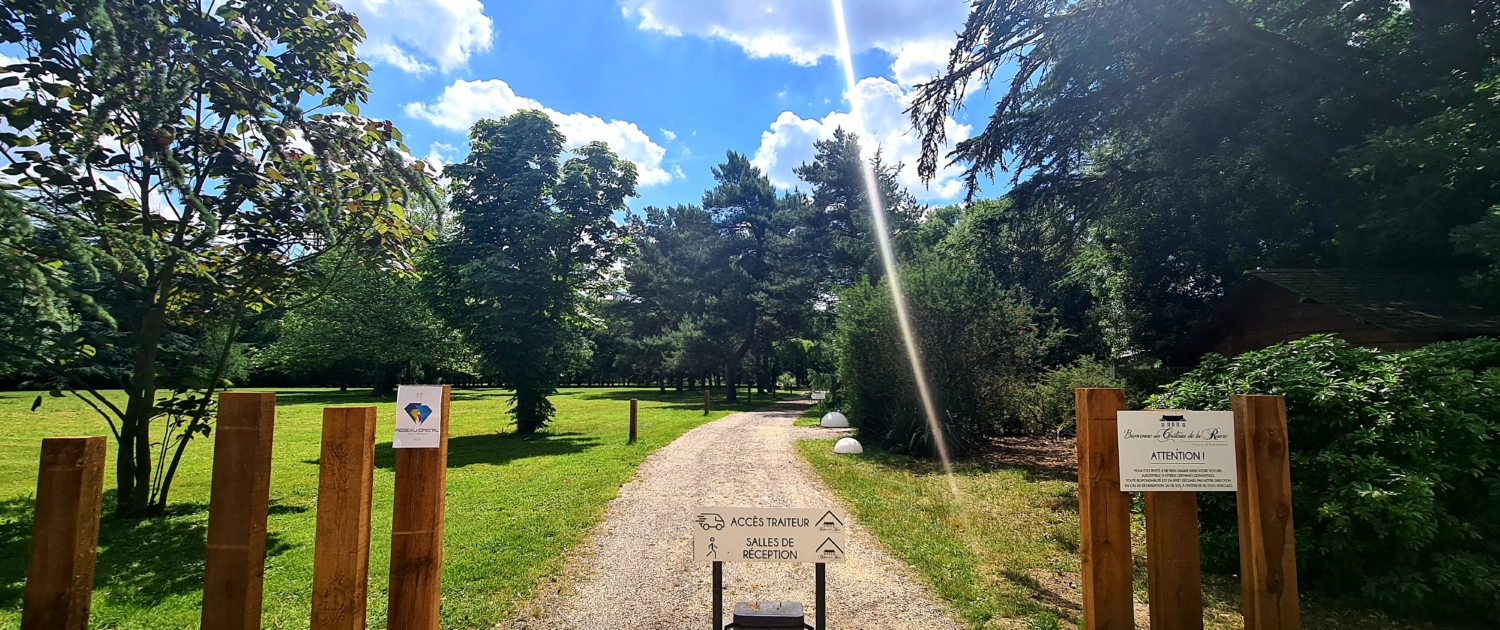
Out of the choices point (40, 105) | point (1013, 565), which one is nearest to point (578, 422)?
point (40, 105)

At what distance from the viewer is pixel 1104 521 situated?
2982 millimetres

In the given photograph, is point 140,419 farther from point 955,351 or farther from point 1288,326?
point 1288,326

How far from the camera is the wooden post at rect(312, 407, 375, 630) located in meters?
2.89

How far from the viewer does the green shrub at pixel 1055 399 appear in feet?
43.6

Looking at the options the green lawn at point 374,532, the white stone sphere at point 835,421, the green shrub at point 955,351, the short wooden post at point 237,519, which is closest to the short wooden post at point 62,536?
the short wooden post at point 237,519

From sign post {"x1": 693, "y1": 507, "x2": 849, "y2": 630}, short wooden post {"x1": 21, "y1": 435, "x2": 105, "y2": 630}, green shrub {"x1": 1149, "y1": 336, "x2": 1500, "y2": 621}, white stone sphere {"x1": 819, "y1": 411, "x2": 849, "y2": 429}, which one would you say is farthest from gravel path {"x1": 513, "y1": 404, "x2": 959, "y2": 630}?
white stone sphere {"x1": 819, "y1": 411, "x2": 849, "y2": 429}

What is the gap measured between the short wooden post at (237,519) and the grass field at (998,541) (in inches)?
158

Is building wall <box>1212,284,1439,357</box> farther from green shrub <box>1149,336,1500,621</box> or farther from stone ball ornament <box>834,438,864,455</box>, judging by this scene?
stone ball ornament <box>834,438,864,455</box>

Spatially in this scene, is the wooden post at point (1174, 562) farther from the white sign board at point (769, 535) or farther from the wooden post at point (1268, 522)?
the white sign board at point (769, 535)

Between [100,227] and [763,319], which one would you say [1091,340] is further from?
[100,227]

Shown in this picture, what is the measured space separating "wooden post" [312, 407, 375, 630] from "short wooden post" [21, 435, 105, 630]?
2.70 feet

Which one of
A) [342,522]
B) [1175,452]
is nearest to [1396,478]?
[1175,452]

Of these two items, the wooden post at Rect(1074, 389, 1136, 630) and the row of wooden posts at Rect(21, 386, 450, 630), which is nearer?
the row of wooden posts at Rect(21, 386, 450, 630)

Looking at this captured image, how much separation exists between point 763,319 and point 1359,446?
28.5m
